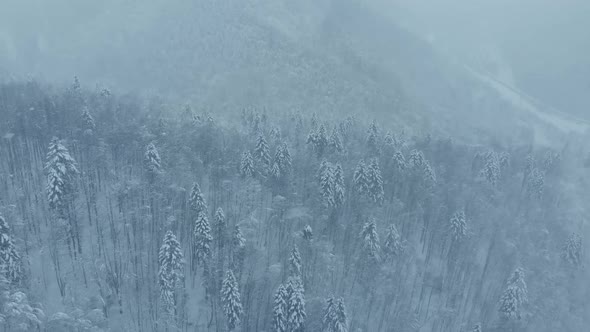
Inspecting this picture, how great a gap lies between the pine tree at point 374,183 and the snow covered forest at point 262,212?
0.95ft

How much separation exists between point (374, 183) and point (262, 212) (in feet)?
54.5

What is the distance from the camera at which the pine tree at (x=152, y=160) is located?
5191cm

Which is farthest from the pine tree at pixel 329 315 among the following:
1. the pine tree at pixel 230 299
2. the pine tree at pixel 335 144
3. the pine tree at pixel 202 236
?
the pine tree at pixel 335 144

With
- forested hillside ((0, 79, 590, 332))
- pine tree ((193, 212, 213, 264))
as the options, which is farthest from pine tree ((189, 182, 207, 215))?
pine tree ((193, 212, 213, 264))

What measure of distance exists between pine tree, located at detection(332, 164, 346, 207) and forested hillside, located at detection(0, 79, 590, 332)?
0.65ft

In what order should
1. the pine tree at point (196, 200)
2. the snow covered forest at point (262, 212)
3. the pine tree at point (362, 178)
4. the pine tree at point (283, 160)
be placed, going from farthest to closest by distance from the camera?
the pine tree at point (362, 178)
the pine tree at point (283, 160)
the pine tree at point (196, 200)
the snow covered forest at point (262, 212)

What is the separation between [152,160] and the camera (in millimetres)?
51875

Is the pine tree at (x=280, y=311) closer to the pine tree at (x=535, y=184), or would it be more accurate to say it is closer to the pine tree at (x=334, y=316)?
the pine tree at (x=334, y=316)

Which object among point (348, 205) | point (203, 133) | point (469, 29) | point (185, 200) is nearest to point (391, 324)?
point (348, 205)

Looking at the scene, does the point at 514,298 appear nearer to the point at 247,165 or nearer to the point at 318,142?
the point at 318,142

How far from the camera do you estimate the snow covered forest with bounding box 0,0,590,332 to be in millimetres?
47000

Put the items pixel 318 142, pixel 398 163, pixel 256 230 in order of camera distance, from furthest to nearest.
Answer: pixel 318 142
pixel 398 163
pixel 256 230

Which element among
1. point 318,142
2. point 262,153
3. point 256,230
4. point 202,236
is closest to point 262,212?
point 256,230

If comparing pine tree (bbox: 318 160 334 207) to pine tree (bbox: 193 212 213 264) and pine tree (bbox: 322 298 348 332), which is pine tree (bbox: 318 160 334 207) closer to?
pine tree (bbox: 322 298 348 332)
